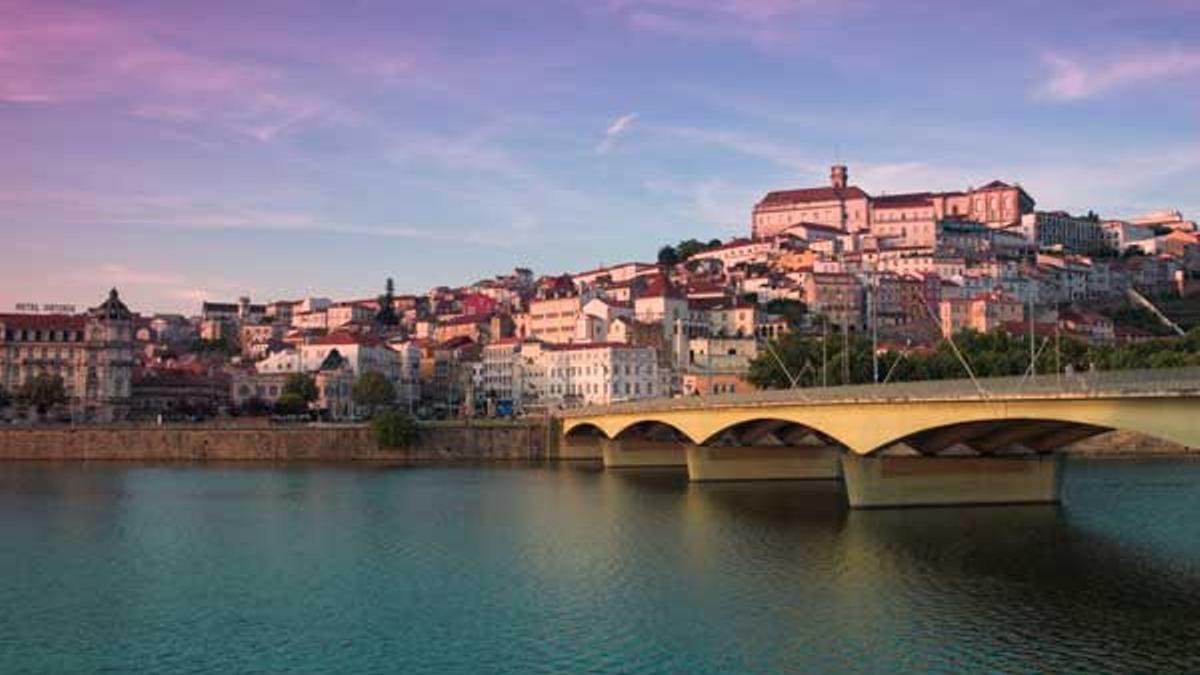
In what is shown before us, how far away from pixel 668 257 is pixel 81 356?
94.7 meters

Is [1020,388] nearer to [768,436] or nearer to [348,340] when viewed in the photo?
[768,436]

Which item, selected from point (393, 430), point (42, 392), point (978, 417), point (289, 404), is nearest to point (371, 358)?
point (289, 404)

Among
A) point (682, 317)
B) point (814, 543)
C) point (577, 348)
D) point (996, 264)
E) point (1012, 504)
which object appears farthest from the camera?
point (996, 264)

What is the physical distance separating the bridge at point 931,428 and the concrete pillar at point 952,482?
0.04 metres

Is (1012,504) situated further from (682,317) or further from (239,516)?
(682,317)

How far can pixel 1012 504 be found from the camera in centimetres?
4709

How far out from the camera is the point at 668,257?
18325 centimetres

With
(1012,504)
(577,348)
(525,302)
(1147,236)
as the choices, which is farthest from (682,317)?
(1147,236)

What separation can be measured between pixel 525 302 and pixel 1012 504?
121 metres

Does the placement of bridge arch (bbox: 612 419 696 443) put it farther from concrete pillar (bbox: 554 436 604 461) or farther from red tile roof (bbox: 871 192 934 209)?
red tile roof (bbox: 871 192 934 209)

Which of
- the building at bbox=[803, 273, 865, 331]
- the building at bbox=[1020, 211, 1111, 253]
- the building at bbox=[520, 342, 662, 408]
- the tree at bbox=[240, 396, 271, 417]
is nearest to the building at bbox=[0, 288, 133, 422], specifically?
the tree at bbox=[240, 396, 271, 417]

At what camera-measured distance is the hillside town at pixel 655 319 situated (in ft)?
360

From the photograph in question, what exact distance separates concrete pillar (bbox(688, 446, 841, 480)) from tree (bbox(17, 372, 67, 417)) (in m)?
60.4

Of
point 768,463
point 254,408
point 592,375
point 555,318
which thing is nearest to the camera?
point 768,463
